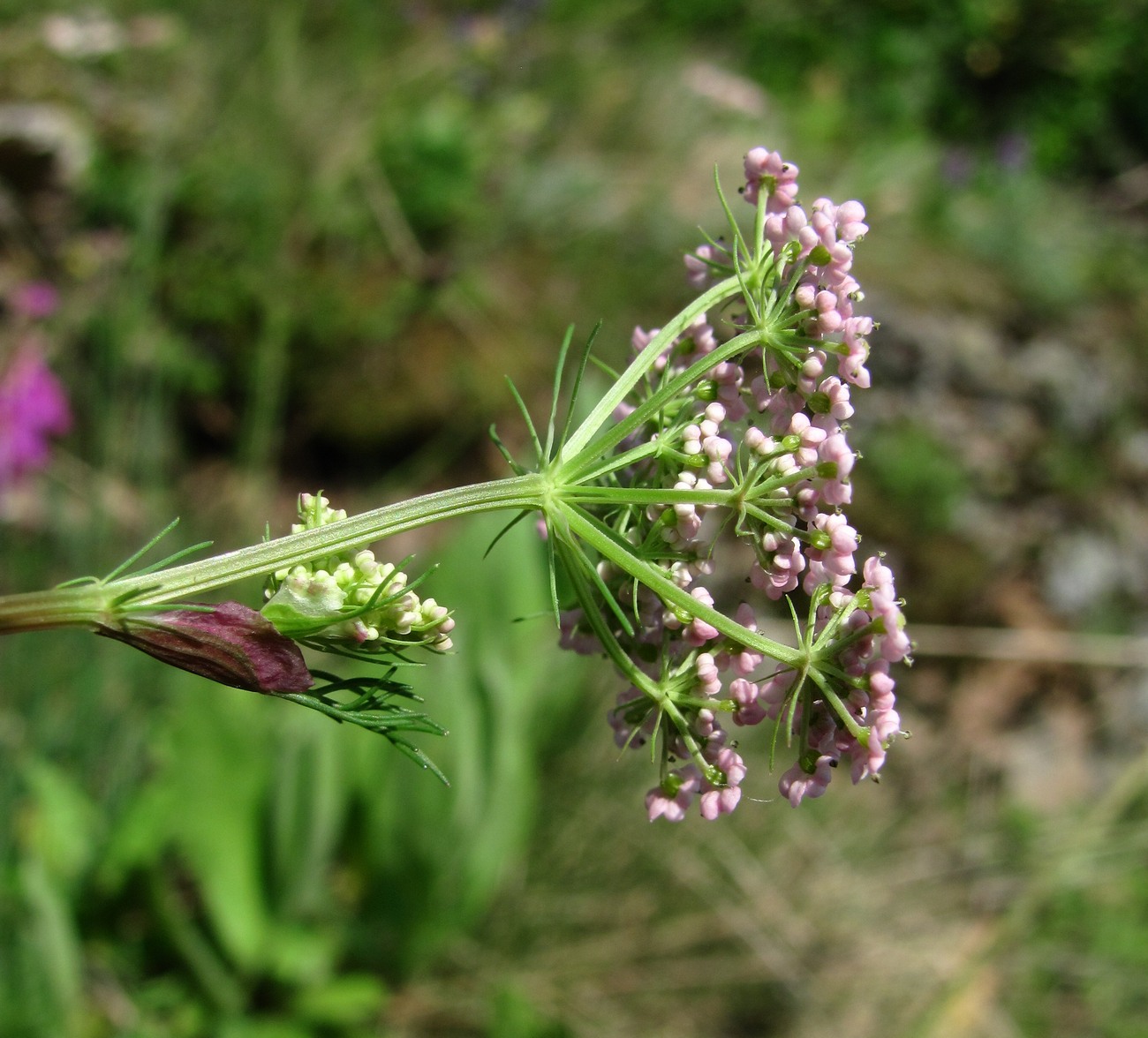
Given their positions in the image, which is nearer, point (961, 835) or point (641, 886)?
point (641, 886)

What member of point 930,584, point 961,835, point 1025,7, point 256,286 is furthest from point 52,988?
point 1025,7

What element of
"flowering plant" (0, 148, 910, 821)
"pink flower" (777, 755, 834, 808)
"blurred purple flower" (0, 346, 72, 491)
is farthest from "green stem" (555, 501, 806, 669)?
"blurred purple flower" (0, 346, 72, 491)

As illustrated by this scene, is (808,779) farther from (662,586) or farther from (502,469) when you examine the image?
(502,469)

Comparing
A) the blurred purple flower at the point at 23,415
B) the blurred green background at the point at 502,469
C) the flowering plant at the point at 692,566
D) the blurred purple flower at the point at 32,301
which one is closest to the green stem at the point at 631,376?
the flowering plant at the point at 692,566

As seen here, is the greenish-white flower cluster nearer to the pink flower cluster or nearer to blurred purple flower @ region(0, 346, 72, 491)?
the pink flower cluster

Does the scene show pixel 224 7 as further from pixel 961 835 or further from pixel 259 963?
pixel 961 835

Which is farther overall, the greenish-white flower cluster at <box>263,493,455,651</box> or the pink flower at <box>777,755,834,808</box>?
the pink flower at <box>777,755,834,808</box>
